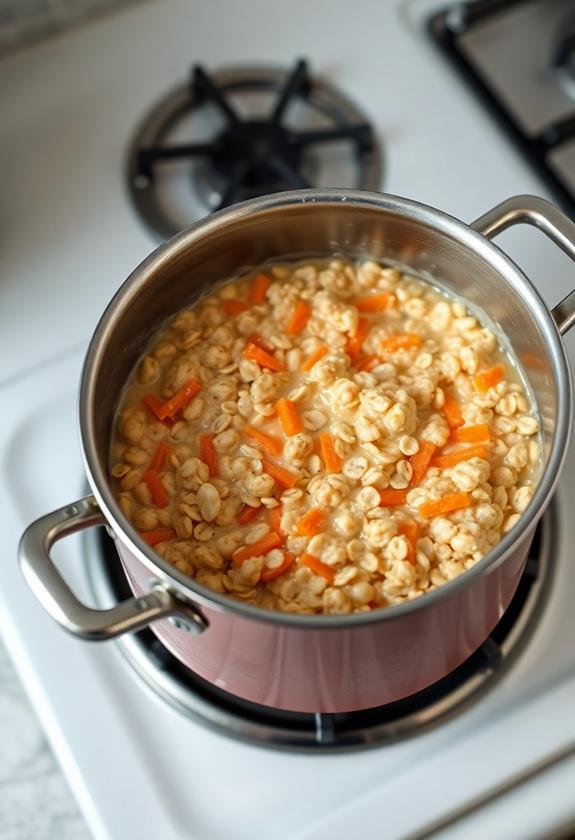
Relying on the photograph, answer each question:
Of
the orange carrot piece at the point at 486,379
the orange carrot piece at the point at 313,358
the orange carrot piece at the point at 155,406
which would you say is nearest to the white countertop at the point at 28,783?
the orange carrot piece at the point at 155,406

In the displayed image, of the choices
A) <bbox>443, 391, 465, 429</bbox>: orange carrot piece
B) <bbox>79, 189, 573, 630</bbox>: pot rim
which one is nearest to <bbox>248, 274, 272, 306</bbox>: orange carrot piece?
<bbox>79, 189, 573, 630</bbox>: pot rim

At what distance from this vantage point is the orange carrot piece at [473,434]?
3.10 ft

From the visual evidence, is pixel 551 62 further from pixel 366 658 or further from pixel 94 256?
pixel 366 658

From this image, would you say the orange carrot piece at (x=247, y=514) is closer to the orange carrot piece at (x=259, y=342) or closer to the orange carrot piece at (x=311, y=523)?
the orange carrot piece at (x=311, y=523)

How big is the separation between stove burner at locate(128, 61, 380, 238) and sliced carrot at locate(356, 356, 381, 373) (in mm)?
262

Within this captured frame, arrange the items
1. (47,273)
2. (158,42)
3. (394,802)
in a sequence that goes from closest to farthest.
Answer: (394,802) → (47,273) → (158,42)

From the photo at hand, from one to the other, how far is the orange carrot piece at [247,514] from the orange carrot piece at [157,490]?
0.06 metres

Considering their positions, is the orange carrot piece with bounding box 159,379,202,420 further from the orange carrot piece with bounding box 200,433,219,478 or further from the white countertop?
the white countertop

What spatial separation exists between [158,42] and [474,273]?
1.84 feet

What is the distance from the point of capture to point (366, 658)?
0.82 m

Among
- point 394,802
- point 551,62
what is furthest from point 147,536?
point 551,62

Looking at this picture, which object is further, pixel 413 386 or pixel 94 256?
pixel 94 256

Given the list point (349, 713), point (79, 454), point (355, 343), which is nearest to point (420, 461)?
point (355, 343)

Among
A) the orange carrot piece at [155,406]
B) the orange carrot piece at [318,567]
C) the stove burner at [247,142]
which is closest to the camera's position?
the orange carrot piece at [318,567]
